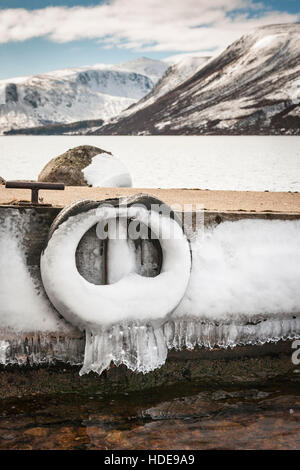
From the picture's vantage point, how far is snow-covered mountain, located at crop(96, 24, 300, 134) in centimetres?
13700

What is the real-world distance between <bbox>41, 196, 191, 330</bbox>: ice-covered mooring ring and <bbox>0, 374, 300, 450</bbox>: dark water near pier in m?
0.81

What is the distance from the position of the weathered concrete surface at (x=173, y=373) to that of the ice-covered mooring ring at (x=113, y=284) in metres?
0.56

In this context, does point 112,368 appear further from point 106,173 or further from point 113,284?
point 106,173

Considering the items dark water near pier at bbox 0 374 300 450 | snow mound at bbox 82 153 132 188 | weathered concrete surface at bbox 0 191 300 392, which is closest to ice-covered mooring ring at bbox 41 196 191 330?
weathered concrete surface at bbox 0 191 300 392

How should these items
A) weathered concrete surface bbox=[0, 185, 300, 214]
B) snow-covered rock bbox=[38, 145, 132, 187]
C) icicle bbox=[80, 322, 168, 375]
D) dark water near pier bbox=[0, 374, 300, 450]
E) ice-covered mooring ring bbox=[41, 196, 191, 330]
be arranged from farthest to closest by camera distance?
snow-covered rock bbox=[38, 145, 132, 187]
weathered concrete surface bbox=[0, 185, 300, 214]
icicle bbox=[80, 322, 168, 375]
ice-covered mooring ring bbox=[41, 196, 191, 330]
dark water near pier bbox=[0, 374, 300, 450]

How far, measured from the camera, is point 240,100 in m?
156

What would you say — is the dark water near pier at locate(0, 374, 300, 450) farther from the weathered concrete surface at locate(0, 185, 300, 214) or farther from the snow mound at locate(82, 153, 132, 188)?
the snow mound at locate(82, 153, 132, 188)

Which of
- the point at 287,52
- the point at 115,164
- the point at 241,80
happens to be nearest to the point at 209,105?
the point at 241,80

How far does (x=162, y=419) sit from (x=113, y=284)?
1.31 metres

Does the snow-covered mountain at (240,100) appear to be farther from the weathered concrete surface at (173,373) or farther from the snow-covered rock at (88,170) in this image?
the weathered concrete surface at (173,373)

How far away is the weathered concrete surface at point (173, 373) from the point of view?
4.87 meters

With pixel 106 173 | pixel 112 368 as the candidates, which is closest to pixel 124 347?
pixel 112 368

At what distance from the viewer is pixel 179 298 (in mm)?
4926
